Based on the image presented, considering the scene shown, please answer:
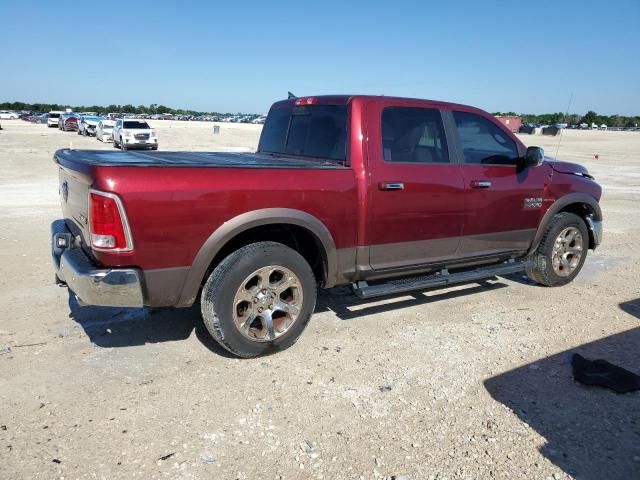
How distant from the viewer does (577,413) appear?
322 cm

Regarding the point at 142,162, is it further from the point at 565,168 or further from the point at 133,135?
the point at 133,135

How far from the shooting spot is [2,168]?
16.6m

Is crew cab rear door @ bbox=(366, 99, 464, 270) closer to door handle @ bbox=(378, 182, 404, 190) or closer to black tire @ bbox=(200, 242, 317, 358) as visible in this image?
door handle @ bbox=(378, 182, 404, 190)

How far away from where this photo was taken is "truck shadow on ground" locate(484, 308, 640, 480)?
2.76 metres

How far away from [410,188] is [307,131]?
114 cm

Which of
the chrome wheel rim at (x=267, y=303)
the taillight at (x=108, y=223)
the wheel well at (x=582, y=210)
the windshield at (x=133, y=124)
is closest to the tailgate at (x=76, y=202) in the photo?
the taillight at (x=108, y=223)

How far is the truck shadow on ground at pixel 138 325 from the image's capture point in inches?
161

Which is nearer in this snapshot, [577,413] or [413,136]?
[577,413]

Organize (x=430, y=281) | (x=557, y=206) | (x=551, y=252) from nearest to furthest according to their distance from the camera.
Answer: (x=430, y=281) → (x=557, y=206) → (x=551, y=252)

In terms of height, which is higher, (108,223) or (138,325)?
(108,223)

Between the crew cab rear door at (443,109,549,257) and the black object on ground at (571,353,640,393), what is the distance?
1403mm

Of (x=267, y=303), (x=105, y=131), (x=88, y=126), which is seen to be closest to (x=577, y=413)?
(x=267, y=303)

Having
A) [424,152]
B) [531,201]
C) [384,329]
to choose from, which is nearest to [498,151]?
[531,201]

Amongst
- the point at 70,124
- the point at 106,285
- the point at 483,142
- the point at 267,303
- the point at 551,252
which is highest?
the point at 70,124
